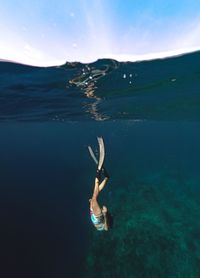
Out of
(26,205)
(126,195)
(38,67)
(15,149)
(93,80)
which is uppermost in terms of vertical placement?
(38,67)

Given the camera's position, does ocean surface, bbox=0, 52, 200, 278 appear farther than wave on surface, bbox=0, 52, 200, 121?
Yes

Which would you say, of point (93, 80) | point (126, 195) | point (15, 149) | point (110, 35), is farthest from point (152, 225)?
point (15, 149)

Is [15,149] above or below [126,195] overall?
below

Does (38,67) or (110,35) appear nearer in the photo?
(110,35)

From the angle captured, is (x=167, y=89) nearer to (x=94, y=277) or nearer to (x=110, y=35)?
(x=110, y=35)

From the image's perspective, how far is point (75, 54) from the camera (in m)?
9.85

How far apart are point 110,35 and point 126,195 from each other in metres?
20.2

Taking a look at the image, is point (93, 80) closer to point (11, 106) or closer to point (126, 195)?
point (11, 106)

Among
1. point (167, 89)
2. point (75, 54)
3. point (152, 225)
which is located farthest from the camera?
point (152, 225)

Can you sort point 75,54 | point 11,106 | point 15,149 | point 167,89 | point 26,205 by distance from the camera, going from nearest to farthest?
1. point 75,54
2. point 167,89
3. point 11,106
4. point 26,205
5. point 15,149

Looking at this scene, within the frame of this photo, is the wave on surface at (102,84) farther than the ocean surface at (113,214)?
No

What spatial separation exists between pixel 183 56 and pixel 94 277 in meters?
14.0

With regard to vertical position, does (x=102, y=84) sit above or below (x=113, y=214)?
above

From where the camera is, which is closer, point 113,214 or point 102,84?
point 102,84
